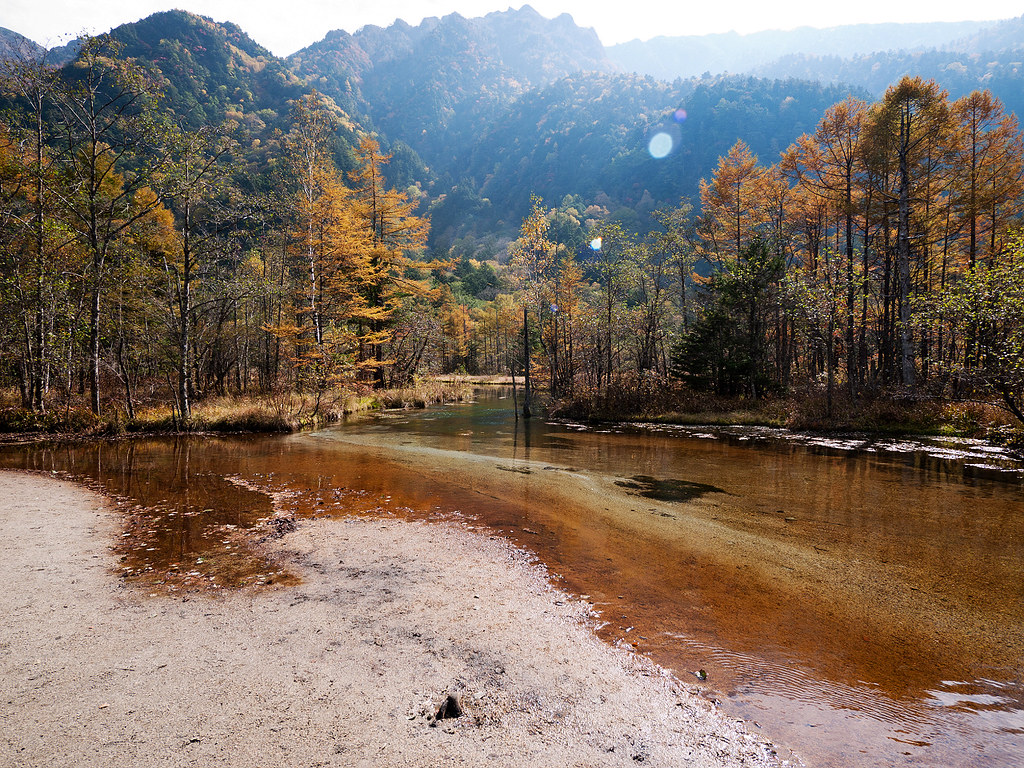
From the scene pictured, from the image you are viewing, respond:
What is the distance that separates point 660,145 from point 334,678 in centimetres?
16101

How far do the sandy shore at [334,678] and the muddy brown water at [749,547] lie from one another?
1.40 feet

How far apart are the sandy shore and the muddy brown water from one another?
0.43 meters

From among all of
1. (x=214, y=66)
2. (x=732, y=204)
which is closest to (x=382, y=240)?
(x=732, y=204)

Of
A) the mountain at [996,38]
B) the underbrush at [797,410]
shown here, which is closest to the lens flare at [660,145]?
the mountain at [996,38]

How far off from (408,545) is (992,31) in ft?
924

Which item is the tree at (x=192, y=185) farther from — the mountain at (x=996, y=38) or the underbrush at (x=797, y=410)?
the mountain at (x=996, y=38)

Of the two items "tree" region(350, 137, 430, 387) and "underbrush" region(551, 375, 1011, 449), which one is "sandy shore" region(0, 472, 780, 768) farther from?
"tree" region(350, 137, 430, 387)

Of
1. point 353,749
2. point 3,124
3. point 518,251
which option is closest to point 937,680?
point 353,749

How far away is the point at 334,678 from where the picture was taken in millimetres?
2951

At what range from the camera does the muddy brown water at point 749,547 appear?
9.57ft

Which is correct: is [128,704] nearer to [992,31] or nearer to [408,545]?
[408,545]

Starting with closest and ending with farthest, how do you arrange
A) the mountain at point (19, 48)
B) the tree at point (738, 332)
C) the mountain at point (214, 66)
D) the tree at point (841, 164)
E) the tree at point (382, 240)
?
the mountain at point (19, 48), the tree at point (841, 164), the tree at point (738, 332), the tree at point (382, 240), the mountain at point (214, 66)

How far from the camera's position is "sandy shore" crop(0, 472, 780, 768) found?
7.77ft

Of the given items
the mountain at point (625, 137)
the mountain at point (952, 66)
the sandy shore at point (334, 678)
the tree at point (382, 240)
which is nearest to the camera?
the sandy shore at point (334, 678)
